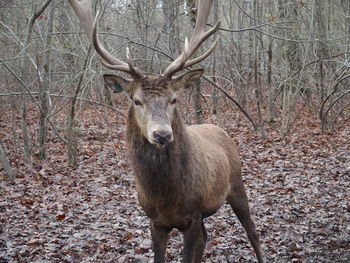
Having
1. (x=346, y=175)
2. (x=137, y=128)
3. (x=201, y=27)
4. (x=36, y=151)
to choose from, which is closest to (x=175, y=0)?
(x=36, y=151)

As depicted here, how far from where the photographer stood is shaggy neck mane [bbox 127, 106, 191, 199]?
4684 millimetres

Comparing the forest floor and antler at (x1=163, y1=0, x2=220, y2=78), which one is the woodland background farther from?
antler at (x1=163, y1=0, x2=220, y2=78)

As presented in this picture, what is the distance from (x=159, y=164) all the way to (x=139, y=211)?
3417 mm

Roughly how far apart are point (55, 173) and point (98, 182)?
4.51 ft

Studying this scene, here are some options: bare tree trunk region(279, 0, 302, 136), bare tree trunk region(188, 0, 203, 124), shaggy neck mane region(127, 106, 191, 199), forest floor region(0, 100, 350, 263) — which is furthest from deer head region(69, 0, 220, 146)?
bare tree trunk region(279, 0, 302, 136)

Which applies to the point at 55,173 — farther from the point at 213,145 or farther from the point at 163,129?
the point at 163,129

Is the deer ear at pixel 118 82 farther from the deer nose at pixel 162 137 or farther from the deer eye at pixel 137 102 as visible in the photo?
the deer nose at pixel 162 137

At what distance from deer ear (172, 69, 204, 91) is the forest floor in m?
2.28

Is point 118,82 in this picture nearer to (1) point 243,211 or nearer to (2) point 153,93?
(2) point 153,93

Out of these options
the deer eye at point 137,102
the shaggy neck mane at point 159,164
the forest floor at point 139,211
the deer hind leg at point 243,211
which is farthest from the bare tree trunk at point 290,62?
the deer eye at point 137,102

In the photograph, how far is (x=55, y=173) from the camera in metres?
10.6

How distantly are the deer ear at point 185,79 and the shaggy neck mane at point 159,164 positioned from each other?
0.40 m

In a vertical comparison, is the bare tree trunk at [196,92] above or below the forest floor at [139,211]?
above

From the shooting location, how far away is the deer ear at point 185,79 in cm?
504
